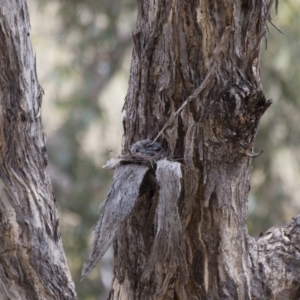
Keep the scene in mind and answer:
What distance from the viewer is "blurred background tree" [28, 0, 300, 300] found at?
146 inches

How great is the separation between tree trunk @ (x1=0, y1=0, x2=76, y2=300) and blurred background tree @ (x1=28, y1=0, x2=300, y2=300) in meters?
2.61

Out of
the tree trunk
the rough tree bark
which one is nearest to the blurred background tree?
the rough tree bark

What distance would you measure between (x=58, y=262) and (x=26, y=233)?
0.30 feet

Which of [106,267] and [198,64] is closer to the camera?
[198,64]

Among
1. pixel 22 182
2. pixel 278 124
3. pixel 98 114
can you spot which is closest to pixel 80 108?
pixel 98 114

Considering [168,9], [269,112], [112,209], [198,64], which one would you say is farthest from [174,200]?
[269,112]

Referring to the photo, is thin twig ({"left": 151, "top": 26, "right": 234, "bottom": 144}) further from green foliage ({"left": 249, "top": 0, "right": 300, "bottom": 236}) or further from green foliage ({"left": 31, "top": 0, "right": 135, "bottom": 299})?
green foliage ({"left": 31, "top": 0, "right": 135, "bottom": 299})

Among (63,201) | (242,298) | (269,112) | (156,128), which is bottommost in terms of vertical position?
(242,298)

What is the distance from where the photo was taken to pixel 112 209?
3.72ft

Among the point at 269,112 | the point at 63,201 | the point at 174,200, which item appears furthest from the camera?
the point at 63,201

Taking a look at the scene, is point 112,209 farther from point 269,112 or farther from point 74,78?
point 74,78

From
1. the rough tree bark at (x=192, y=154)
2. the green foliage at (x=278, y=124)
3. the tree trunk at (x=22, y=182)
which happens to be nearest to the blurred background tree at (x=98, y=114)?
the green foliage at (x=278, y=124)

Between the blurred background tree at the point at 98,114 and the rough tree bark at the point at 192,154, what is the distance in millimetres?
2485

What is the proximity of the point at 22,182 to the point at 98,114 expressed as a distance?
2960mm
